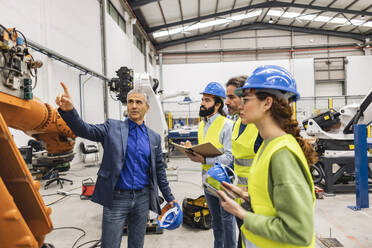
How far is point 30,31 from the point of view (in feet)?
18.2

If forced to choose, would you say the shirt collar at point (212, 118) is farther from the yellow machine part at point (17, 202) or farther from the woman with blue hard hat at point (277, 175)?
the yellow machine part at point (17, 202)

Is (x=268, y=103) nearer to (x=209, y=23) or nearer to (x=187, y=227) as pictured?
(x=187, y=227)

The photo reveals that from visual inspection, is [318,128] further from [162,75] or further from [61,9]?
Answer: [162,75]

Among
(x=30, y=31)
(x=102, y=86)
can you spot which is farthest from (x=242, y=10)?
(x=30, y=31)

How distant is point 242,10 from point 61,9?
425 inches

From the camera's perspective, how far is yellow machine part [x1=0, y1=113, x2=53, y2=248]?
2.89 feet

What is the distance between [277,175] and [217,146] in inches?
55.2

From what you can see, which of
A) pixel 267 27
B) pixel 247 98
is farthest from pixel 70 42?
pixel 267 27

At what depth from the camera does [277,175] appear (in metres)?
0.92

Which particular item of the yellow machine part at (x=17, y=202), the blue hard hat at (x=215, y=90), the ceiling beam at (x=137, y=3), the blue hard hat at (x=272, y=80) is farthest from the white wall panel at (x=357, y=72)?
the yellow machine part at (x=17, y=202)

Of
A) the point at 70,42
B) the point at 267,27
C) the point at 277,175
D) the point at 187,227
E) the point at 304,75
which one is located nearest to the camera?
the point at 277,175

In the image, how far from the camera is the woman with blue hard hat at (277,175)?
0.87 meters

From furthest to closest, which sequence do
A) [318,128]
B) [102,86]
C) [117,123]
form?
[102,86] → [318,128] → [117,123]

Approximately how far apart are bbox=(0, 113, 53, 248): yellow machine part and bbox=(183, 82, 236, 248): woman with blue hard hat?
55.4 inches
